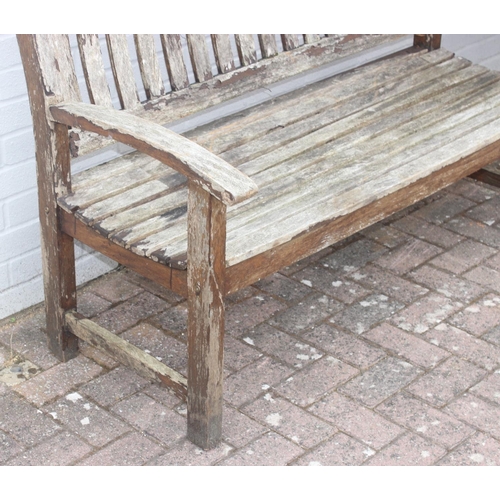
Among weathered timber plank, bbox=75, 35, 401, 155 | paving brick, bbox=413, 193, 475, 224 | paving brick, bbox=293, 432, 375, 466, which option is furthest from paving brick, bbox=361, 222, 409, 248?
paving brick, bbox=293, 432, 375, 466

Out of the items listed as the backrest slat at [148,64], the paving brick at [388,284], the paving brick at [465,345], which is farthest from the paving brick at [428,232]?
the backrest slat at [148,64]

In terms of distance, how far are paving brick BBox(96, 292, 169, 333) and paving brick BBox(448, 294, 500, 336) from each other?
1.03m

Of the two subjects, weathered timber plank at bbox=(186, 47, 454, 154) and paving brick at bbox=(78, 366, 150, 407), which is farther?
weathered timber plank at bbox=(186, 47, 454, 154)

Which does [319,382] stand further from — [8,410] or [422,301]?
[8,410]

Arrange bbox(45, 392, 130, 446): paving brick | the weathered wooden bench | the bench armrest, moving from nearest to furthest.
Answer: the bench armrest
the weathered wooden bench
bbox(45, 392, 130, 446): paving brick

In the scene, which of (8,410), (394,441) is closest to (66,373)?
(8,410)

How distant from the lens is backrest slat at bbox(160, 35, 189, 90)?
3109 mm

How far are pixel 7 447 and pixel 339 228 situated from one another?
115cm

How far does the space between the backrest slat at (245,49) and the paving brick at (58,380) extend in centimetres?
116

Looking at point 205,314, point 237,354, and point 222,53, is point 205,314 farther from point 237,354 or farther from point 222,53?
point 222,53

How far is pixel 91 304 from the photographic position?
3.39 metres

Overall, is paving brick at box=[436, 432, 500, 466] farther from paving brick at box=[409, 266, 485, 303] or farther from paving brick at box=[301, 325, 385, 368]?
paving brick at box=[409, 266, 485, 303]

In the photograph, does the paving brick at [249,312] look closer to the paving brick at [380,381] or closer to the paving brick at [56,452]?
the paving brick at [380,381]

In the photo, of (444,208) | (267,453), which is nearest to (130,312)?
(267,453)
